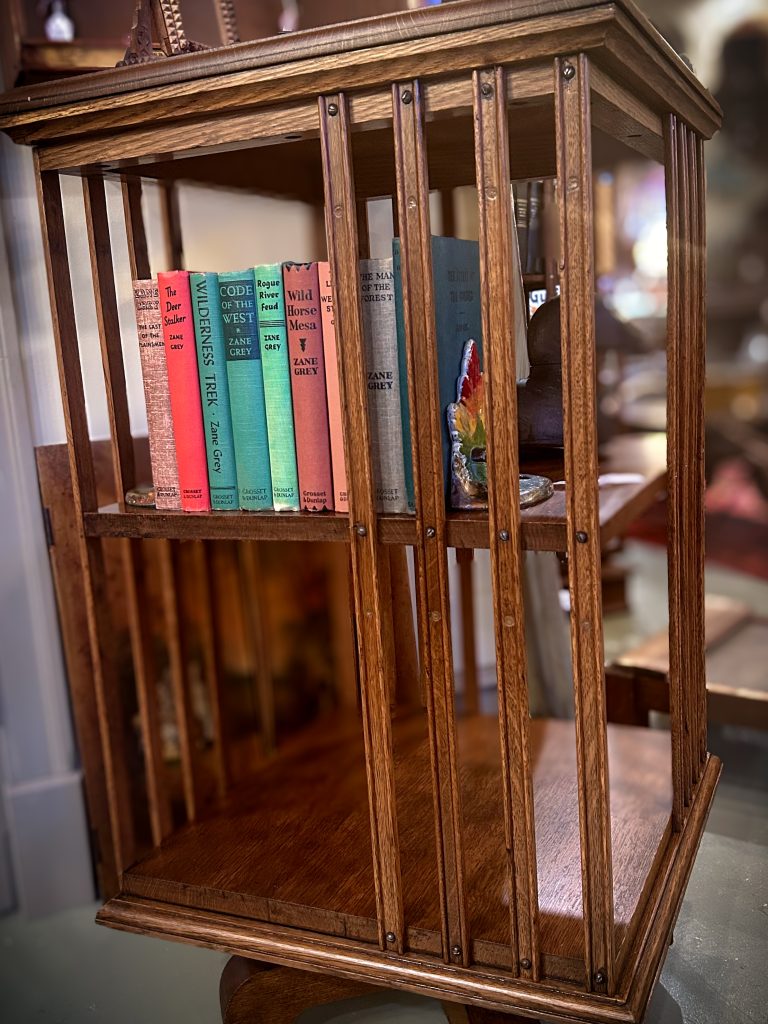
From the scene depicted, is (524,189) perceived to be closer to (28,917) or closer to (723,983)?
(723,983)

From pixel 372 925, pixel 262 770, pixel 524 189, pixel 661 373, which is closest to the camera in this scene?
pixel 372 925

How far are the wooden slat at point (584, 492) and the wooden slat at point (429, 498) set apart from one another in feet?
0.48

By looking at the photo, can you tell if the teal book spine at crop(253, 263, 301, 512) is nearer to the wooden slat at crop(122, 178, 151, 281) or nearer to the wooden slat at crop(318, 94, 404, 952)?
the wooden slat at crop(318, 94, 404, 952)

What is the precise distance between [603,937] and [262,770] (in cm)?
79

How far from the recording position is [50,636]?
1.87m

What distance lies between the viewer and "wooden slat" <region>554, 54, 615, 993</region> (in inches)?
37.2

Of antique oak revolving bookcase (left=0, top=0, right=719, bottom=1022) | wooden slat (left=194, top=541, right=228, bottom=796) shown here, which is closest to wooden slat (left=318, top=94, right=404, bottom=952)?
antique oak revolving bookcase (left=0, top=0, right=719, bottom=1022)

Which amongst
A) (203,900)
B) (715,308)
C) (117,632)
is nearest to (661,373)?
(715,308)

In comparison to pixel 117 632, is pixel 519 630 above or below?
above

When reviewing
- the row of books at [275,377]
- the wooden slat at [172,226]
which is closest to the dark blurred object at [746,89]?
the wooden slat at [172,226]

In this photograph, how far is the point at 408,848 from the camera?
1.38 metres

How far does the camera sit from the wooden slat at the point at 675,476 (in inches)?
48.6

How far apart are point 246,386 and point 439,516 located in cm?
31

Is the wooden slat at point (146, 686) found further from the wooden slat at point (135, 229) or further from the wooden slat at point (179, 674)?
the wooden slat at point (135, 229)
